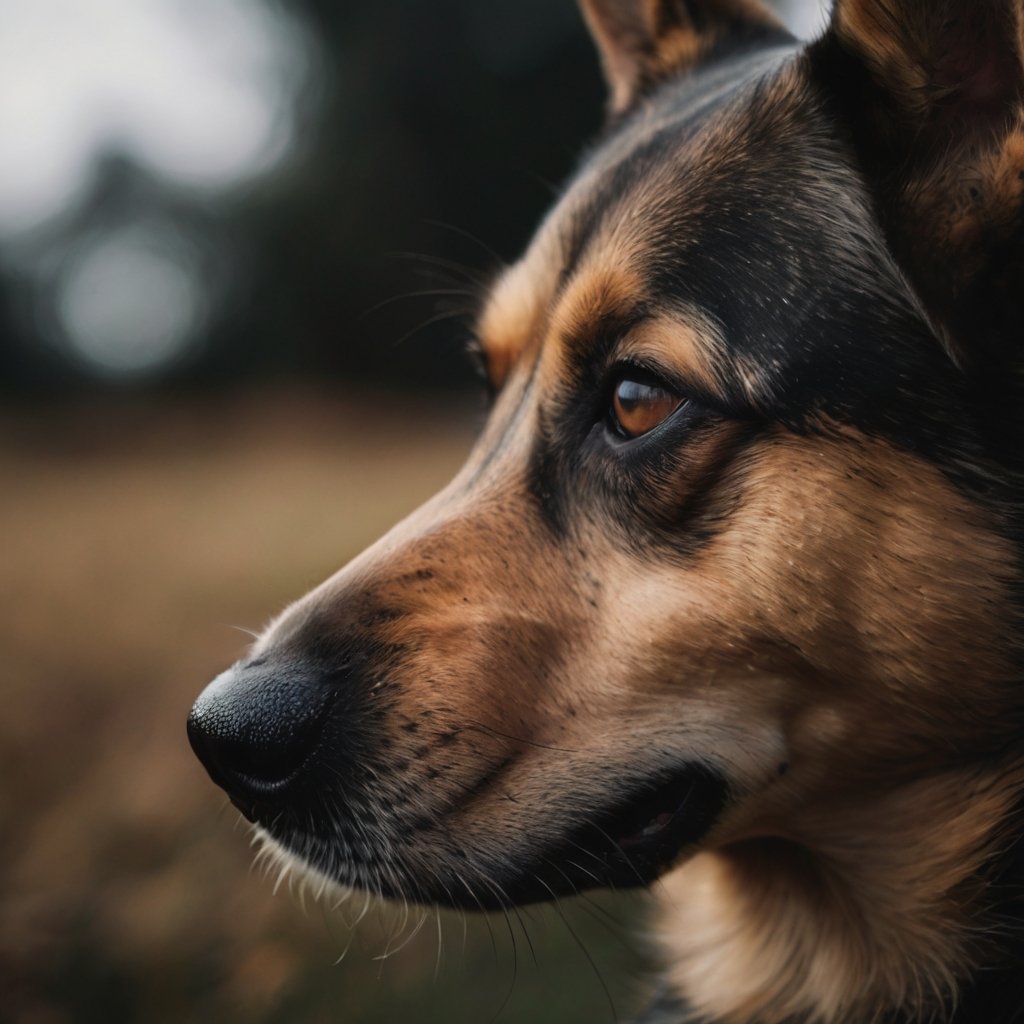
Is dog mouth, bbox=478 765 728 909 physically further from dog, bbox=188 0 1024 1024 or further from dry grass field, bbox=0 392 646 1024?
dry grass field, bbox=0 392 646 1024

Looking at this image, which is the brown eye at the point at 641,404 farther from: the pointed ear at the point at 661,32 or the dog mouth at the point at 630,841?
the pointed ear at the point at 661,32

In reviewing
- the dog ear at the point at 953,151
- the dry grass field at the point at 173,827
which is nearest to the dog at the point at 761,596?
the dog ear at the point at 953,151

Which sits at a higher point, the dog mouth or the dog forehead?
the dog forehead

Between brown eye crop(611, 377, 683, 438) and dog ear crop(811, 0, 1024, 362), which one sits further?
brown eye crop(611, 377, 683, 438)

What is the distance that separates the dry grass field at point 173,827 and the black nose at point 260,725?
755mm

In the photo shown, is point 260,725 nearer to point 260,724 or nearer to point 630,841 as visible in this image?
point 260,724

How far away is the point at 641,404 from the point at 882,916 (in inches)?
56.7

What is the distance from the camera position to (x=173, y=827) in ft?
17.8

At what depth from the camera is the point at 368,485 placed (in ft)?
39.1

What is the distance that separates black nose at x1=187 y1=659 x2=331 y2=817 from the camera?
2295 mm

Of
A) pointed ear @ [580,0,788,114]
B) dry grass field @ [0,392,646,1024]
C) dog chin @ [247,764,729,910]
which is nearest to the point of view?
dog chin @ [247,764,729,910]

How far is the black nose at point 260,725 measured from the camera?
7.53ft

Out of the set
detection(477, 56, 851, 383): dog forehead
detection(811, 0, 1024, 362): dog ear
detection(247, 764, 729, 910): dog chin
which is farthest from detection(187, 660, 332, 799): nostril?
detection(811, 0, 1024, 362): dog ear

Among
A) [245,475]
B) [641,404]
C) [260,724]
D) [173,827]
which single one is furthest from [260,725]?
[245,475]
